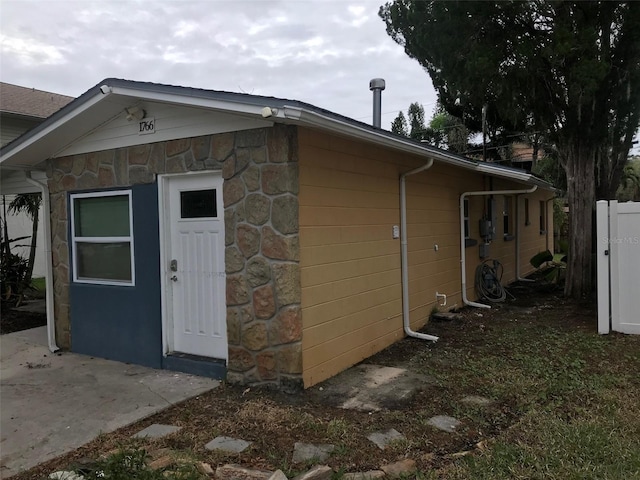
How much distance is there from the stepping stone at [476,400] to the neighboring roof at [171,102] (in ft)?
8.85

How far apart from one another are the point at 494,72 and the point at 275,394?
615 cm

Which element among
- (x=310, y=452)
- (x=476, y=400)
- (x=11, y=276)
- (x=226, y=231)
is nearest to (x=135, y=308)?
(x=226, y=231)

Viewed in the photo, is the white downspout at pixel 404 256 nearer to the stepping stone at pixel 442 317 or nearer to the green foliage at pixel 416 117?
the stepping stone at pixel 442 317

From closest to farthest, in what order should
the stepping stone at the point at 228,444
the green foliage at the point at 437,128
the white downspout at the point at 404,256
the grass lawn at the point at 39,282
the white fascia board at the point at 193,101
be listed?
the stepping stone at the point at 228,444
the white fascia board at the point at 193,101
the white downspout at the point at 404,256
the grass lawn at the point at 39,282
the green foliage at the point at 437,128

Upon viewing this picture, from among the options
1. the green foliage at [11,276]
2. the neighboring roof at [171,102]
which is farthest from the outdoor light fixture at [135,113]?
the green foliage at [11,276]

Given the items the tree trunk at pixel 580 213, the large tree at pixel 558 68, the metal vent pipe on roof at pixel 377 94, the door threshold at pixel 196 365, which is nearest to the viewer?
the door threshold at pixel 196 365

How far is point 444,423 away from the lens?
3971 millimetres

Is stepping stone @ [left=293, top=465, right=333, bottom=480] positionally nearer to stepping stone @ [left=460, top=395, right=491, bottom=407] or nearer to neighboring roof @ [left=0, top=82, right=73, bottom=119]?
stepping stone @ [left=460, top=395, right=491, bottom=407]

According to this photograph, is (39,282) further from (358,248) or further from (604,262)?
(604,262)

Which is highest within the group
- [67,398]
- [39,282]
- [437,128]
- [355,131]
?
[437,128]

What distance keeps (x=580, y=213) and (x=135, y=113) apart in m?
7.71

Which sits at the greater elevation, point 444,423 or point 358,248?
point 358,248

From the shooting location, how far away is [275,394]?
4.71 m

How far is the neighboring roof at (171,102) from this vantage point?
4.25 meters
